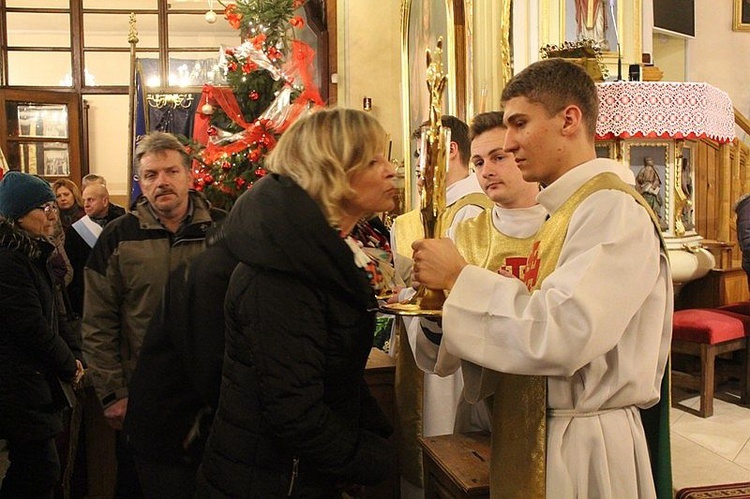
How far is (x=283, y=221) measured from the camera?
154cm

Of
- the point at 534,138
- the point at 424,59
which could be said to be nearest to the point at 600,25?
the point at 424,59

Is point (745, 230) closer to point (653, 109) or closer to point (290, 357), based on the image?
point (653, 109)

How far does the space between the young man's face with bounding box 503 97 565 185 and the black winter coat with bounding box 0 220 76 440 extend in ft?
6.76

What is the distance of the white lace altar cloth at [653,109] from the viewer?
13.6ft

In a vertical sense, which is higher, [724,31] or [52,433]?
[724,31]

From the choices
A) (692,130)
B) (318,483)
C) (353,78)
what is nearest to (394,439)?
(318,483)

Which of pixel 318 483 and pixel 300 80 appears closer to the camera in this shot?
pixel 318 483

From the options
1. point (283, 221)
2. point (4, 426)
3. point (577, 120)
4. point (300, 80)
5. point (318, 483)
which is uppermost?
point (300, 80)

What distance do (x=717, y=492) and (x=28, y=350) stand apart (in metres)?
2.85

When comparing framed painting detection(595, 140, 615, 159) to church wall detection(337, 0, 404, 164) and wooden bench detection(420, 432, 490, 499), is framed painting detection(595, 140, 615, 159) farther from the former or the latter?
church wall detection(337, 0, 404, 164)

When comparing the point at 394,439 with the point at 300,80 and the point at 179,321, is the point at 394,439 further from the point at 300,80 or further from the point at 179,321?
the point at 300,80

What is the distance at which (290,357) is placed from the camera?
1.52 m

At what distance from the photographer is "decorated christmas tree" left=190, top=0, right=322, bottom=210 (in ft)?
16.5

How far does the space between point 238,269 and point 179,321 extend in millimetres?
370
